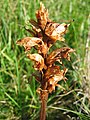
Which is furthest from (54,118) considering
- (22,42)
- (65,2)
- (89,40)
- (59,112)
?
(65,2)

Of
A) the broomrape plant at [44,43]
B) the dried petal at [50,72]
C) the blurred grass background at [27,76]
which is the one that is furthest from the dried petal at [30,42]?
the blurred grass background at [27,76]

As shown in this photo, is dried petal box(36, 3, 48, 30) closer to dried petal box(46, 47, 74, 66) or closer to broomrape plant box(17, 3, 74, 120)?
broomrape plant box(17, 3, 74, 120)

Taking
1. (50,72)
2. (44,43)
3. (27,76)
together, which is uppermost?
(44,43)

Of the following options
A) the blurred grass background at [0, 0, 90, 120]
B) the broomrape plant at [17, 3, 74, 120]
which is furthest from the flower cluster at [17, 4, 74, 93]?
the blurred grass background at [0, 0, 90, 120]

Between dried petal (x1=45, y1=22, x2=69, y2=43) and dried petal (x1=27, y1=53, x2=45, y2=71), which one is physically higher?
dried petal (x1=45, y1=22, x2=69, y2=43)

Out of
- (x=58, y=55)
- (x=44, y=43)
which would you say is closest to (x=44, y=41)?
(x=44, y=43)

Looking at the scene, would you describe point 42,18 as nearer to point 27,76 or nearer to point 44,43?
point 44,43

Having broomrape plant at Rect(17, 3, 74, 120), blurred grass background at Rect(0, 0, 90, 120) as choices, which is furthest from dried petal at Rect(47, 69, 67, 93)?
blurred grass background at Rect(0, 0, 90, 120)

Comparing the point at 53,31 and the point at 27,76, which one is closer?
the point at 53,31

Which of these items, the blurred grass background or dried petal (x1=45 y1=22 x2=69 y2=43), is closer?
dried petal (x1=45 y1=22 x2=69 y2=43)

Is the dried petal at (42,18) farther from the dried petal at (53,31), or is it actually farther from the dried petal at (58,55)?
the dried petal at (58,55)
